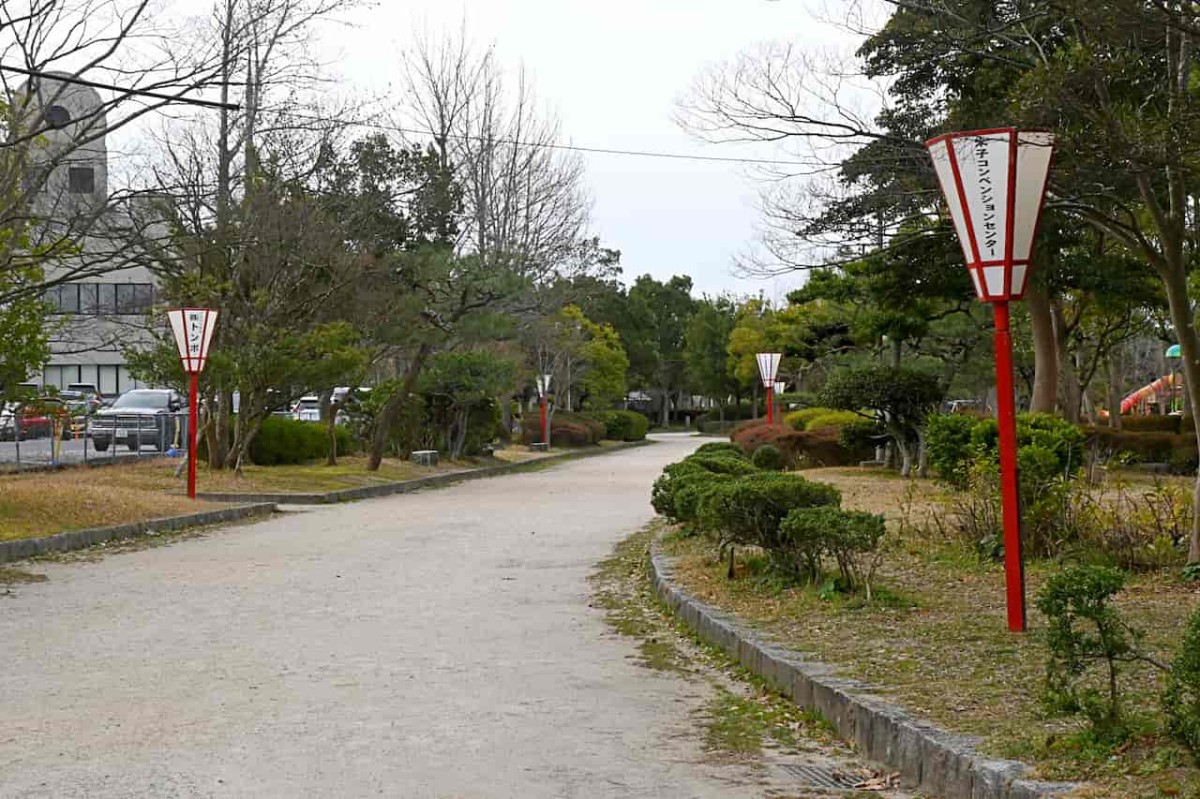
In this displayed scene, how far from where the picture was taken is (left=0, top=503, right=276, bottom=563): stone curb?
14.5 metres

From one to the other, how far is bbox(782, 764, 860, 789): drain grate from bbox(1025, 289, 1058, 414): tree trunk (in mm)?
18368

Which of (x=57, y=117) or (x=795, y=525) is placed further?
(x=57, y=117)

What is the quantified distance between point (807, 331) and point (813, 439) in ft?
13.6

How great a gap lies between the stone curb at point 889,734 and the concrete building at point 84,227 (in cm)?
1008

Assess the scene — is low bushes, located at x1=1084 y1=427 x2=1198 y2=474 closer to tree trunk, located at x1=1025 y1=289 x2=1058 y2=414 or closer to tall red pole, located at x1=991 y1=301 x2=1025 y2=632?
tree trunk, located at x1=1025 y1=289 x2=1058 y2=414

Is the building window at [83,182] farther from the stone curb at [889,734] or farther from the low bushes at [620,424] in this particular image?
the low bushes at [620,424]

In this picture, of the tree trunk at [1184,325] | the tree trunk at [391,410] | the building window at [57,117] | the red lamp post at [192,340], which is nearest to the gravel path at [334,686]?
the building window at [57,117]

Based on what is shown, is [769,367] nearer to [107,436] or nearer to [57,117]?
[107,436]

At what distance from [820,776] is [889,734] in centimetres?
33

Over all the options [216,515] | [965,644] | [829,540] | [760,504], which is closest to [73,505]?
[216,515]

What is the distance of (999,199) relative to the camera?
7891 mm

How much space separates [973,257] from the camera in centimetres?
798

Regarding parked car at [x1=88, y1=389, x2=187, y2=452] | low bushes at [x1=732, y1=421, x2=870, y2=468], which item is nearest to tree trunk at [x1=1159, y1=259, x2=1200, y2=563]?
low bushes at [x1=732, y1=421, x2=870, y2=468]

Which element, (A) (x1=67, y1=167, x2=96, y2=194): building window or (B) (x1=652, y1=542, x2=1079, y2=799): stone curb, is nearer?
(B) (x1=652, y1=542, x2=1079, y2=799): stone curb
